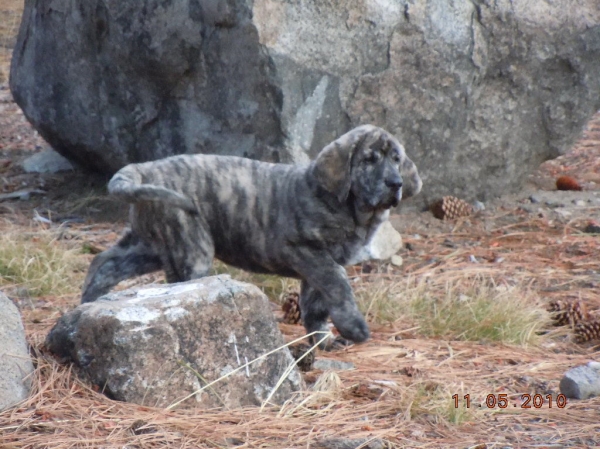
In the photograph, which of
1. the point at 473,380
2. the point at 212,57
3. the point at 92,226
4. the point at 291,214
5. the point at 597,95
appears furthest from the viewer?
the point at 597,95

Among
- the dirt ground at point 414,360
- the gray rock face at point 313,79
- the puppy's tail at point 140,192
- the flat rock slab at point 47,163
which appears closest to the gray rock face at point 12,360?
the dirt ground at point 414,360

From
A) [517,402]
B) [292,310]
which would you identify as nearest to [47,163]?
[292,310]

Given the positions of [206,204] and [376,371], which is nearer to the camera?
[376,371]

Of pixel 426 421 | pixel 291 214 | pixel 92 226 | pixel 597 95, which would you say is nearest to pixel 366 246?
pixel 291 214

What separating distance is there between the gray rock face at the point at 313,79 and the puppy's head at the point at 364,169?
1.54 metres

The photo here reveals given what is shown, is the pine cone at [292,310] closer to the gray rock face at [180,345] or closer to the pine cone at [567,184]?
the gray rock face at [180,345]

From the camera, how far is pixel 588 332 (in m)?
4.93

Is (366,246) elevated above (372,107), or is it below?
below

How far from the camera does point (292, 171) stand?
5.07 metres

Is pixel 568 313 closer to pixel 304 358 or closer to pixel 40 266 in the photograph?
pixel 304 358

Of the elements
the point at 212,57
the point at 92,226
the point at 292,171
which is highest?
the point at 212,57

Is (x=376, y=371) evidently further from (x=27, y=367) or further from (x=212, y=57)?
(x=212, y=57)

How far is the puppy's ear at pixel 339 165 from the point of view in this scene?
474cm

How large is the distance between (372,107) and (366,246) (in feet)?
6.63
